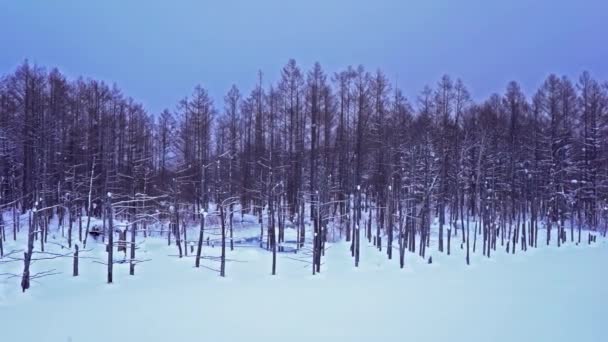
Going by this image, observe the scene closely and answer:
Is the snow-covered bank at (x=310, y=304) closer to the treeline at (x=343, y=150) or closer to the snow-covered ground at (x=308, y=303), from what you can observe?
the snow-covered ground at (x=308, y=303)

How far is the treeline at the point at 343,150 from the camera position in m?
32.8

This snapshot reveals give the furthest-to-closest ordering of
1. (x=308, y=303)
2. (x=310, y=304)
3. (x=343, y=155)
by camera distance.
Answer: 1. (x=343, y=155)
2. (x=308, y=303)
3. (x=310, y=304)

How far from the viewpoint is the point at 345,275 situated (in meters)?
21.2

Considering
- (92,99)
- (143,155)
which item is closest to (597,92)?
(143,155)

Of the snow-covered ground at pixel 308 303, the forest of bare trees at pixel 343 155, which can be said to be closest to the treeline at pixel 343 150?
the forest of bare trees at pixel 343 155

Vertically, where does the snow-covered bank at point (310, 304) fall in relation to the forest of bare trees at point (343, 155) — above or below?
below

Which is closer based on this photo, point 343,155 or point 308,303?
point 308,303

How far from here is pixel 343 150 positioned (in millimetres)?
35062

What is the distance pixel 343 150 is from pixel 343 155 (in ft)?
1.67

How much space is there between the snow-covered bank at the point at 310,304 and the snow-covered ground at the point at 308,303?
0.12 ft

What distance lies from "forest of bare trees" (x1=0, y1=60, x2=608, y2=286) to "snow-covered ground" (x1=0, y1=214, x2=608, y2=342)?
384 inches

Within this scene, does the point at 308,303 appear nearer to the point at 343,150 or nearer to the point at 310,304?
the point at 310,304

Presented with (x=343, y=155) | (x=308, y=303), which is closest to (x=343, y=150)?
(x=343, y=155)

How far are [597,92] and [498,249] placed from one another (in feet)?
75.0
